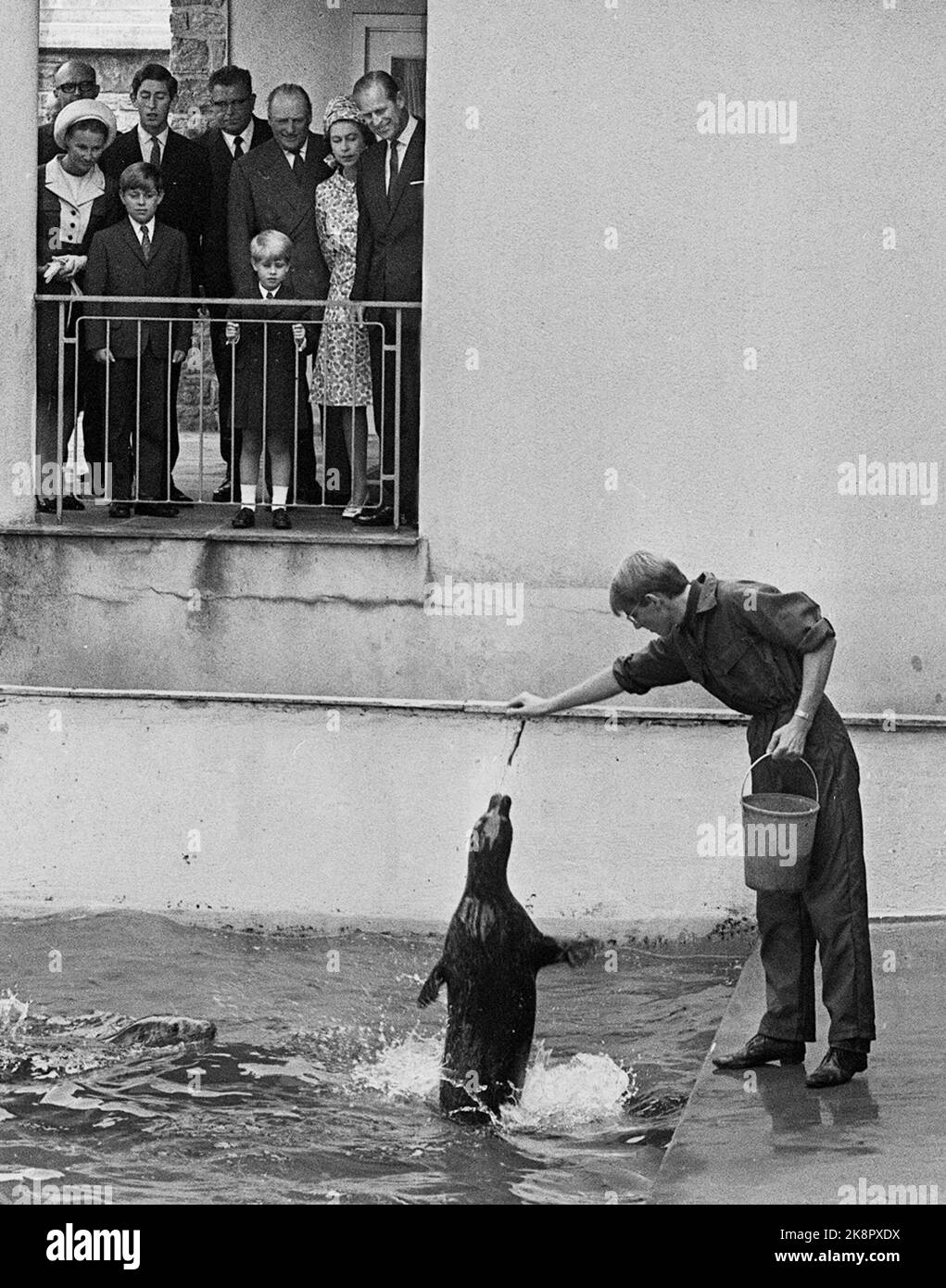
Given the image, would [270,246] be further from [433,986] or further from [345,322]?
[433,986]

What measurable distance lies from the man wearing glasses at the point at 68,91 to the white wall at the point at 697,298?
2.40 metres

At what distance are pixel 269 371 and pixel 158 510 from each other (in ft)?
3.94

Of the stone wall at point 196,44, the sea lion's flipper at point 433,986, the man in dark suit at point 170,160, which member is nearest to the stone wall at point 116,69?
the stone wall at point 196,44

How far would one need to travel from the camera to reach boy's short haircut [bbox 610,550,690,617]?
25.1ft

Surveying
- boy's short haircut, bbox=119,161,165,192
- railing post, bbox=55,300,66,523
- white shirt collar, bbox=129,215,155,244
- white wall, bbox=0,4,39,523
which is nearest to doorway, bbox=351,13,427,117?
boy's short haircut, bbox=119,161,165,192

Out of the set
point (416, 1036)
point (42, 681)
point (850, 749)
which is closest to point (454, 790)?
point (416, 1036)

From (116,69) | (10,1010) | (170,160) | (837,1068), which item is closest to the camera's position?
(837,1068)

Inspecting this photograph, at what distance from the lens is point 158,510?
12656mm

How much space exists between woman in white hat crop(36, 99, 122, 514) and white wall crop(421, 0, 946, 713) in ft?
6.73

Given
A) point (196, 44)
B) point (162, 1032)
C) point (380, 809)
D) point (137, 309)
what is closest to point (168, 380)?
point (137, 309)

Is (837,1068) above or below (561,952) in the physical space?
below

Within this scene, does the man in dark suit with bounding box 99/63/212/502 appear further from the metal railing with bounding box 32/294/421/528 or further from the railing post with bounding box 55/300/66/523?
the railing post with bounding box 55/300/66/523

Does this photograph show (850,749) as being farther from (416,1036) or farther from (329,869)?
(329,869)
